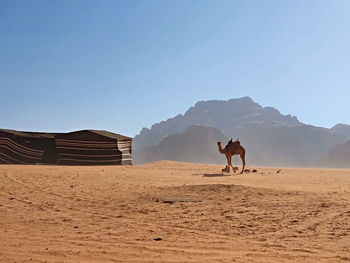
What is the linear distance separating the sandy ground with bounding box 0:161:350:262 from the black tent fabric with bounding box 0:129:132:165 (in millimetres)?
13381

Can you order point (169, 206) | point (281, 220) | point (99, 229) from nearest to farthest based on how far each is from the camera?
1. point (99, 229)
2. point (281, 220)
3. point (169, 206)

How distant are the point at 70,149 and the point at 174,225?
2020 centimetres

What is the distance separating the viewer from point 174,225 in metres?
6.50

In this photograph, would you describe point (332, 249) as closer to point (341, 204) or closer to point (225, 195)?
point (341, 204)

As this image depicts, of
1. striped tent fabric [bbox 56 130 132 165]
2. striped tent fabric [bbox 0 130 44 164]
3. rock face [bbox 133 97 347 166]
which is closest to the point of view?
striped tent fabric [bbox 56 130 132 165]

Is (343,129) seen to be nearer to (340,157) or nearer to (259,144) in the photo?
(259,144)

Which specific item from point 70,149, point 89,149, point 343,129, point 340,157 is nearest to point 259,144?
point 340,157

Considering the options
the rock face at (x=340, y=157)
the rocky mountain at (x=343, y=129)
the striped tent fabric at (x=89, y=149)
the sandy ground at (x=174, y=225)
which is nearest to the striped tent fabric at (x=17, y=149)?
the striped tent fabric at (x=89, y=149)

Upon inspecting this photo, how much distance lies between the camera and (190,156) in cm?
12394

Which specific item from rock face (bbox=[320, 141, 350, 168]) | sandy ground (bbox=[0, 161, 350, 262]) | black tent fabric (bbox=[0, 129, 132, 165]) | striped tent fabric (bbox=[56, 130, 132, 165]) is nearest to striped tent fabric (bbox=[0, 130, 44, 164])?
black tent fabric (bbox=[0, 129, 132, 165])

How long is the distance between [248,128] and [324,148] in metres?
38.0

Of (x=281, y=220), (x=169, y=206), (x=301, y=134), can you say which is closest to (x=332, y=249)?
(x=281, y=220)

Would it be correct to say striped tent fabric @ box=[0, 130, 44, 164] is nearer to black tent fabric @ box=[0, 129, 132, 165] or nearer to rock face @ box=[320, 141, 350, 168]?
black tent fabric @ box=[0, 129, 132, 165]

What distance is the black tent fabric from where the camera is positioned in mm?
24578
